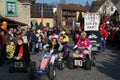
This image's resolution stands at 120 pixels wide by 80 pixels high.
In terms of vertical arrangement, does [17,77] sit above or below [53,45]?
below

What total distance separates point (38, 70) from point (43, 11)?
236 feet

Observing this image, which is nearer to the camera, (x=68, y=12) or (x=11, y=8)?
(x=11, y=8)

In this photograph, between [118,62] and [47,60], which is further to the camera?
[118,62]

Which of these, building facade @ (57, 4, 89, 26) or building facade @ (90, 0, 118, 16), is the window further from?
building facade @ (57, 4, 89, 26)

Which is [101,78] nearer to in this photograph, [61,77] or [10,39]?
[61,77]

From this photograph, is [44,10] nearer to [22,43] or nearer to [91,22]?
[91,22]

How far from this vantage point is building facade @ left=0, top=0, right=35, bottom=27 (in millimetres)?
41000

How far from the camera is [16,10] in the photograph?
41.9 meters

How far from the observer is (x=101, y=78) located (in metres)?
14.9

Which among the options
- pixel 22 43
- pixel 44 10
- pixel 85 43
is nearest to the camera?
pixel 22 43

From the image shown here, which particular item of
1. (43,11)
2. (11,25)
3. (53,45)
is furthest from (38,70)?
(43,11)

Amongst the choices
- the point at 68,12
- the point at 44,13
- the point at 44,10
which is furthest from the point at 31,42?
the point at 68,12

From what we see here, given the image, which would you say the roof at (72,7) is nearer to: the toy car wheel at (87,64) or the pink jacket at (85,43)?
the pink jacket at (85,43)

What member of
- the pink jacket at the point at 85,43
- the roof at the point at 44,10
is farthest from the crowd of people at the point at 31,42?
the roof at the point at 44,10
